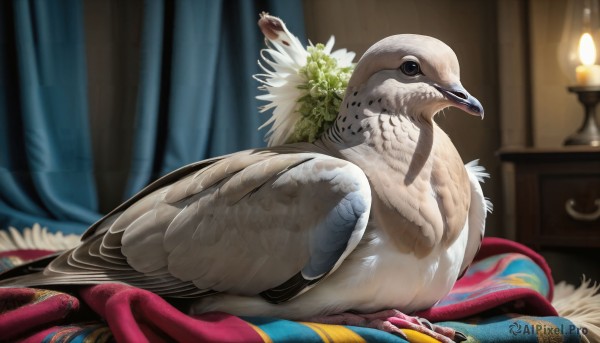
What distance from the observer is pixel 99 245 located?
93 centimetres

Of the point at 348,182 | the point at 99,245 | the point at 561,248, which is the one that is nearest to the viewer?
the point at 348,182

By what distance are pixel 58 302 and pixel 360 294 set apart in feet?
1.21

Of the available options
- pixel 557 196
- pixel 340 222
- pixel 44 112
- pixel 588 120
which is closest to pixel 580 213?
pixel 557 196

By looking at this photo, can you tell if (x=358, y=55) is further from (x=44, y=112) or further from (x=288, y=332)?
(x=288, y=332)

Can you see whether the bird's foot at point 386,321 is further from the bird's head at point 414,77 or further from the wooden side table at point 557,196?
the wooden side table at point 557,196

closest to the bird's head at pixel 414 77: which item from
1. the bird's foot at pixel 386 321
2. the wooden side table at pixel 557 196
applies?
the bird's foot at pixel 386 321

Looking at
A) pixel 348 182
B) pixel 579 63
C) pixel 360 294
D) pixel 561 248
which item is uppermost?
pixel 579 63

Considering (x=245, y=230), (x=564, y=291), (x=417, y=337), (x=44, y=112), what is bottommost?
(x=564, y=291)

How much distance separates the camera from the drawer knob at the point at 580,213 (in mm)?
1466

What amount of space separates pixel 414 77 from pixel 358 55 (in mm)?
1125

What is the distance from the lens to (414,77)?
2.81 feet

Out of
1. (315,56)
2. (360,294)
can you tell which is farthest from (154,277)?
(315,56)

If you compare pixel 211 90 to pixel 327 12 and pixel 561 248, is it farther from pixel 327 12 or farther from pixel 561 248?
pixel 561 248

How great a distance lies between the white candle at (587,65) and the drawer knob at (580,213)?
0.94ft
